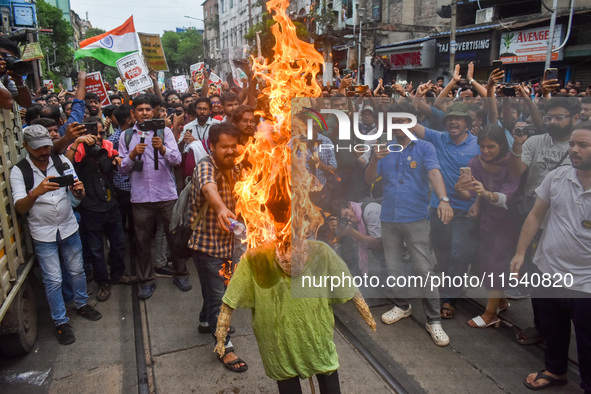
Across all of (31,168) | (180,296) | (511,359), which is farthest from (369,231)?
(31,168)

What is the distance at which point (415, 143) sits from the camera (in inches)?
144

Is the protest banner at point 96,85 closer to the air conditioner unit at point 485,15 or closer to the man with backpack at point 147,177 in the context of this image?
the man with backpack at point 147,177

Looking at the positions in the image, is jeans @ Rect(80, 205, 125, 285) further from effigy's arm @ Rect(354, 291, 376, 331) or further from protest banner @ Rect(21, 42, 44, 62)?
effigy's arm @ Rect(354, 291, 376, 331)

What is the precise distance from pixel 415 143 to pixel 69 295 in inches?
165

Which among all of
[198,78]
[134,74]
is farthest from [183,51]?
[134,74]

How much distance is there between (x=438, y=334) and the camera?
4254mm

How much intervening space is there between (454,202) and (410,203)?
15.1 inches

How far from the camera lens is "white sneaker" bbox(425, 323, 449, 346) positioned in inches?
165

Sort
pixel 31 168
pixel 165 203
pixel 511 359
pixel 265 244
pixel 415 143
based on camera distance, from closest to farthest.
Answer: pixel 265 244 < pixel 415 143 < pixel 511 359 < pixel 31 168 < pixel 165 203

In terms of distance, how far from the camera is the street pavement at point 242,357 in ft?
11.9

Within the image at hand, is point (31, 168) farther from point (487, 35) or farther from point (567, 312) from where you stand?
point (487, 35)

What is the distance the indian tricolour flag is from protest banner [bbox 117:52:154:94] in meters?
1.27

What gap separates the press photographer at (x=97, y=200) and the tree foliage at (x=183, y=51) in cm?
6593

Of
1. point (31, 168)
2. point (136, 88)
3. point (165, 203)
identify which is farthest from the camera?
point (136, 88)
